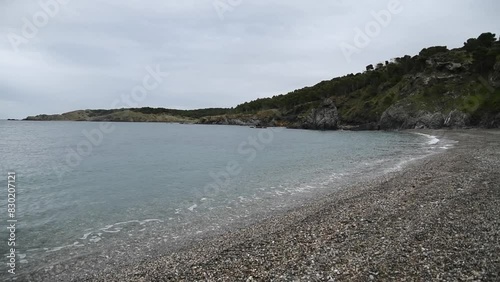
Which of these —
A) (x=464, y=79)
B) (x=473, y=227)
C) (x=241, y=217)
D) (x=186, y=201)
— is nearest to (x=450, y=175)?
(x=473, y=227)

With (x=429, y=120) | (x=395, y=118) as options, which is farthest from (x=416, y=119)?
(x=395, y=118)

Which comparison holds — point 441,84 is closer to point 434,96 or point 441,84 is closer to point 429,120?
point 434,96

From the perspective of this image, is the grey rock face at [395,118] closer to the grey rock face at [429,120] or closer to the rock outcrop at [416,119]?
the rock outcrop at [416,119]

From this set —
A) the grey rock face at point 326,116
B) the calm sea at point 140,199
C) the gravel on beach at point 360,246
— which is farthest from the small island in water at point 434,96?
the gravel on beach at point 360,246

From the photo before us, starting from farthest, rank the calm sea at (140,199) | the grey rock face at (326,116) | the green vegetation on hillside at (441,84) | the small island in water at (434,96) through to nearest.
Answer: the grey rock face at (326,116) → the green vegetation on hillside at (441,84) → the small island in water at (434,96) → the calm sea at (140,199)

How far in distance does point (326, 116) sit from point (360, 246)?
156m

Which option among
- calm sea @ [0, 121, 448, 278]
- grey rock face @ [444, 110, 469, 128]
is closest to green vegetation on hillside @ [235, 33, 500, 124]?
grey rock face @ [444, 110, 469, 128]

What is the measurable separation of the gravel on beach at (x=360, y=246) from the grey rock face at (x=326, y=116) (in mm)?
143380

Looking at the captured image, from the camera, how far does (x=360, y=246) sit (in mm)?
12500

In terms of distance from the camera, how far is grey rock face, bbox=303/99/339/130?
529 feet

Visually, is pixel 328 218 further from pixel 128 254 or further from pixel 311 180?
pixel 311 180

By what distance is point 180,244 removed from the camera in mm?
16297

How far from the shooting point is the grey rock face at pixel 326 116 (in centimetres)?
16125

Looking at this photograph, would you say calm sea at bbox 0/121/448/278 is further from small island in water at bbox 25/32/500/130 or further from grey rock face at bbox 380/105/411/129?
grey rock face at bbox 380/105/411/129
